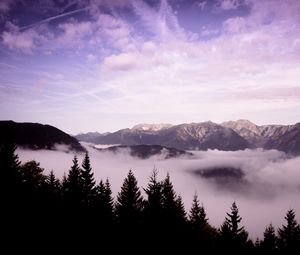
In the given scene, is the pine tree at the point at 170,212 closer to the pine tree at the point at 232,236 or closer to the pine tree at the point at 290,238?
the pine tree at the point at 232,236

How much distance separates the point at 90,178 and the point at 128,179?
8.27 meters

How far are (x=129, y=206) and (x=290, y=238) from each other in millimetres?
31977

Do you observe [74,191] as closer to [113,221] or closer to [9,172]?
[113,221]

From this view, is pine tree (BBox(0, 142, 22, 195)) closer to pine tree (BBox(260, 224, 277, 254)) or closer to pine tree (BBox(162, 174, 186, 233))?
pine tree (BBox(162, 174, 186, 233))

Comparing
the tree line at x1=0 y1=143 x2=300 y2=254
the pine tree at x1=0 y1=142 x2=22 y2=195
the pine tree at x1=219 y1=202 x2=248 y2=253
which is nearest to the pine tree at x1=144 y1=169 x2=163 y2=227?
the tree line at x1=0 y1=143 x2=300 y2=254

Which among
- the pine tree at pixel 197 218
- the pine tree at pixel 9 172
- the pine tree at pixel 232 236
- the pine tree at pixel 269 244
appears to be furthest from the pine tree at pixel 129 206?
the pine tree at pixel 269 244

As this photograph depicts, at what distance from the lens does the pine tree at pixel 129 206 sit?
103 ft

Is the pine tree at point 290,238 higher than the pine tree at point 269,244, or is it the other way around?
the pine tree at point 290,238

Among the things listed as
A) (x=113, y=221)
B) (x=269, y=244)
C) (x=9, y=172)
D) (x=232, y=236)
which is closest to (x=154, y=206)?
(x=113, y=221)

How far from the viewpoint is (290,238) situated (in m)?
48.9

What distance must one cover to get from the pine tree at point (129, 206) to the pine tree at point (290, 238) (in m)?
29.0

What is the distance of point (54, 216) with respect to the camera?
92.8 ft

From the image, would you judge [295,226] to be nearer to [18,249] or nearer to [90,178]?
[90,178]

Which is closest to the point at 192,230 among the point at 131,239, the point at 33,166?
the point at 131,239
